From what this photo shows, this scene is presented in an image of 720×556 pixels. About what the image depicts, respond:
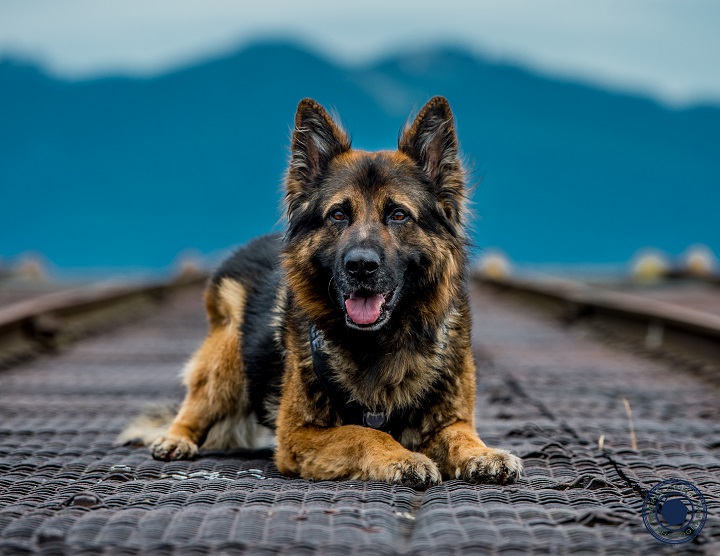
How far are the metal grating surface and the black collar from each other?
0.40m

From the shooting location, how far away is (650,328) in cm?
834

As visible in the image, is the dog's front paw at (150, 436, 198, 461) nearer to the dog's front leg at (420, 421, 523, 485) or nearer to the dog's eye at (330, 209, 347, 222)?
the dog's front leg at (420, 421, 523, 485)

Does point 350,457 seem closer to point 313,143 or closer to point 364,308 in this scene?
point 364,308

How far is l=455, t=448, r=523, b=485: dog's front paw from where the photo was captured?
11.2 ft

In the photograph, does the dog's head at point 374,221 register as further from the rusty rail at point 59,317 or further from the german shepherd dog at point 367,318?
the rusty rail at point 59,317

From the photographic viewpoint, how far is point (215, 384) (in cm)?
470

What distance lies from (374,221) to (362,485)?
1.13 meters

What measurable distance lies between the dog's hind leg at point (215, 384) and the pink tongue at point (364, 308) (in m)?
0.97

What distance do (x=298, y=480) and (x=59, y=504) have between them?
93cm

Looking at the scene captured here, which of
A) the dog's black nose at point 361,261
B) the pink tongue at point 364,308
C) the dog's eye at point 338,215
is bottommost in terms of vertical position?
the pink tongue at point 364,308

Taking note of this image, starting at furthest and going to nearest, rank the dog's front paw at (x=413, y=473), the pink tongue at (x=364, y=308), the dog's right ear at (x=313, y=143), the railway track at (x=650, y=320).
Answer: the railway track at (x=650, y=320) < the dog's right ear at (x=313, y=143) < the pink tongue at (x=364, y=308) < the dog's front paw at (x=413, y=473)

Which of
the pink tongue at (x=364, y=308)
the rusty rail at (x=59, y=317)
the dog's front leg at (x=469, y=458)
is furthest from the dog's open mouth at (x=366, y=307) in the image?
the rusty rail at (x=59, y=317)

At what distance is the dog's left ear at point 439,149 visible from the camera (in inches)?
165

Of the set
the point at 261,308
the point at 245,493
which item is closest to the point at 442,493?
the point at 245,493
